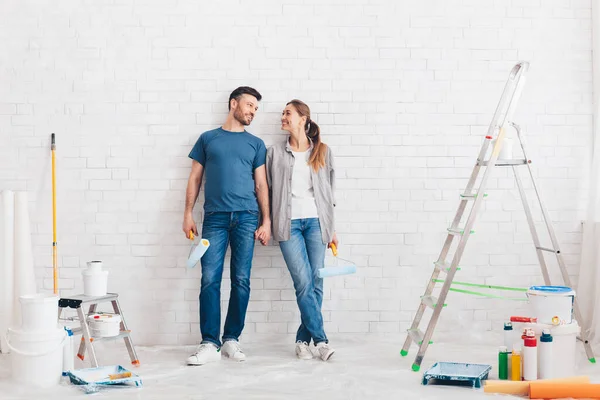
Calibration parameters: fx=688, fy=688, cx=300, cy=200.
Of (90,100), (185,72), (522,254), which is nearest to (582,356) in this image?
(522,254)

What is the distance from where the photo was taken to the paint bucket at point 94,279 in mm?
4191

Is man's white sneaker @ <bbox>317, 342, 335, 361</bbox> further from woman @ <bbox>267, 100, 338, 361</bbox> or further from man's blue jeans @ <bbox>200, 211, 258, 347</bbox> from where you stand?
man's blue jeans @ <bbox>200, 211, 258, 347</bbox>

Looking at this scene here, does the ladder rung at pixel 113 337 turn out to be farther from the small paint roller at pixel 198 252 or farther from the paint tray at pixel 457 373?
the paint tray at pixel 457 373

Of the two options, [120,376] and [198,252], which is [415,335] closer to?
[198,252]

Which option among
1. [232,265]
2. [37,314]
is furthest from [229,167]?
[37,314]

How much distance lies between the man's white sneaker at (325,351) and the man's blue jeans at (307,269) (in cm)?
7

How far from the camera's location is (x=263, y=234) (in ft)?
15.0

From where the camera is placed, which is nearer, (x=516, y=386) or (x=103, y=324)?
(x=516, y=386)

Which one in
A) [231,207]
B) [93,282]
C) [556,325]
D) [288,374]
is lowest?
[288,374]

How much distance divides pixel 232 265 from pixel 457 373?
1640mm

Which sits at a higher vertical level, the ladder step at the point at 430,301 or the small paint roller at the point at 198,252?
the small paint roller at the point at 198,252

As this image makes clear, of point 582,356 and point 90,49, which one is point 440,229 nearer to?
point 582,356

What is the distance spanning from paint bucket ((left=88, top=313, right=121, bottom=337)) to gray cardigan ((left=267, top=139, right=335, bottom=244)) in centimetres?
115

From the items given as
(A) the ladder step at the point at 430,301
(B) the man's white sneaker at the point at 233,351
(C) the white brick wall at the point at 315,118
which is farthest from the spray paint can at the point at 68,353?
(A) the ladder step at the point at 430,301
